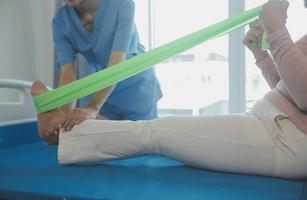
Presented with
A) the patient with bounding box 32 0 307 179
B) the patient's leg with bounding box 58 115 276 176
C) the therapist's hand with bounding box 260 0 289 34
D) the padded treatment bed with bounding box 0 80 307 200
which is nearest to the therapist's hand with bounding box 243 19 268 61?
the patient with bounding box 32 0 307 179

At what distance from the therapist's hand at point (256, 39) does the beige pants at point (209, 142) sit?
0.22 m

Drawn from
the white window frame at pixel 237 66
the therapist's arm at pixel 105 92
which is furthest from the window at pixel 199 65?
the therapist's arm at pixel 105 92

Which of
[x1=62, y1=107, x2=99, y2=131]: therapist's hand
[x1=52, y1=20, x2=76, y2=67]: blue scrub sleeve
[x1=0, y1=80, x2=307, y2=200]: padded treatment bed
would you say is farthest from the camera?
[x1=52, y1=20, x2=76, y2=67]: blue scrub sleeve

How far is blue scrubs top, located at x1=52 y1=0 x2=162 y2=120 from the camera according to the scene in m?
1.60

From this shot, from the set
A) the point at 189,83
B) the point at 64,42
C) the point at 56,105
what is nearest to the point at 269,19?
the point at 56,105

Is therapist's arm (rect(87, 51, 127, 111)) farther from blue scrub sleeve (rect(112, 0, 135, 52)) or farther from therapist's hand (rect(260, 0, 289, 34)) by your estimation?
therapist's hand (rect(260, 0, 289, 34))

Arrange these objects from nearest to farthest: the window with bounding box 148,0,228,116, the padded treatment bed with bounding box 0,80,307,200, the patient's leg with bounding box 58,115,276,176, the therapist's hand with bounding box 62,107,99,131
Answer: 1. the padded treatment bed with bounding box 0,80,307,200
2. the patient's leg with bounding box 58,115,276,176
3. the therapist's hand with bounding box 62,107,99,131
4. the window with bounding box 148,0,228,116

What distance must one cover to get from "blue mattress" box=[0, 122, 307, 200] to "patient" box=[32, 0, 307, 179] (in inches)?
1.7

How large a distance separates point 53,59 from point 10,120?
0.66 metres

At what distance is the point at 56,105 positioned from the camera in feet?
4.29

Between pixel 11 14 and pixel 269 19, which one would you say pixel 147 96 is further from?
pixel 11 14

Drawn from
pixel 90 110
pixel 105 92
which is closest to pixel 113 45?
pixel 105 92

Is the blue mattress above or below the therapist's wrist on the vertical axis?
Answer: below

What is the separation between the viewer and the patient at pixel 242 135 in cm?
98
